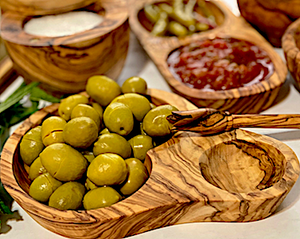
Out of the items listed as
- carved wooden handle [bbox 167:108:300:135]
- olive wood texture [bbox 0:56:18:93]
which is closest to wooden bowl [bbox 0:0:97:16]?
olive wood texture [bbox 0:56:18:93]

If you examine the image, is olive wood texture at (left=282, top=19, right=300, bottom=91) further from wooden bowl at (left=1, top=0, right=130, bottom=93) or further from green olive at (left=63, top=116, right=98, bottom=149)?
green olive at (left=63, top=116, right=98, bottom=149)

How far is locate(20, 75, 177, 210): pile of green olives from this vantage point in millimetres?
733

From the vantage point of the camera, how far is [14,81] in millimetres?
1388

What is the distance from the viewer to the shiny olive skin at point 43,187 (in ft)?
2.42

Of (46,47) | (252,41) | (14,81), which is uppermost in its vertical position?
(46,47)

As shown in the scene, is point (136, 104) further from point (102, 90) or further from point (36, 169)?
point (36, 169)

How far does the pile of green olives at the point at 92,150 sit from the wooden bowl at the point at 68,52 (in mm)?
180

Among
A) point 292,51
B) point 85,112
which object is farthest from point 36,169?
point 292,51

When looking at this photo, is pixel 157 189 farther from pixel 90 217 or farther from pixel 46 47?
pixel 46 47

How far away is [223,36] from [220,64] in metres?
0.23

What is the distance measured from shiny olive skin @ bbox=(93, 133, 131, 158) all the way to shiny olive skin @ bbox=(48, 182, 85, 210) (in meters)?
0.09

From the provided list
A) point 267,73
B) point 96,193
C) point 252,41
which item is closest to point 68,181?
point 96,193

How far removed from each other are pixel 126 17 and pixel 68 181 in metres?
0.59

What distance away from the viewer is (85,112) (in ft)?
2.76
